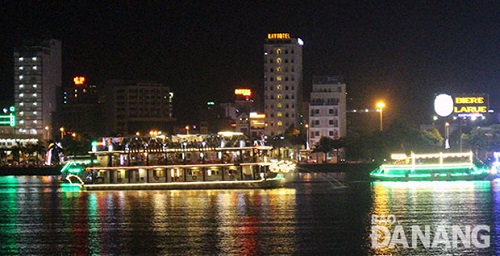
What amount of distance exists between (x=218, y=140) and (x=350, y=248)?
139ft

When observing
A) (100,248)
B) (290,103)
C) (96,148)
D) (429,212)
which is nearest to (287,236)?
(100,248)

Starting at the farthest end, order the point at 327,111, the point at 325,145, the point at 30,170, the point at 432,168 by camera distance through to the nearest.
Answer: the point at 327,111, the point at 30,170, the point at 325,145, the point at 432,168

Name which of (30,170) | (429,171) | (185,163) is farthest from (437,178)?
(30,170)

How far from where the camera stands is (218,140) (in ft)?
267

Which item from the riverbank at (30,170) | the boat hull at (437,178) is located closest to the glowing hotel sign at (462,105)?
the boat hull at (437,178)

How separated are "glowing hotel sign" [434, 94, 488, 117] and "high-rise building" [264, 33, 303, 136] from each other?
39923 millimetres

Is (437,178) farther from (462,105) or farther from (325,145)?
→ (325,145)

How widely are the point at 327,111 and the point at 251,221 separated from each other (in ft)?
317

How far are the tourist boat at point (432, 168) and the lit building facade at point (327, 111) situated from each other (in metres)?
49.0

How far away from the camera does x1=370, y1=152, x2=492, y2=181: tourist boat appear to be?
90.6 m

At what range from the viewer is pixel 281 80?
161m

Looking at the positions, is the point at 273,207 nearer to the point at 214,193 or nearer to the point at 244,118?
the point at 214,193

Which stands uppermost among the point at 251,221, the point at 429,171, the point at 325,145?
the point at 325,145

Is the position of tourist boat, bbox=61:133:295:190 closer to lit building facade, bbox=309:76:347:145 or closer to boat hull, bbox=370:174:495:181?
boat hull, bbox=370:174:495:181
